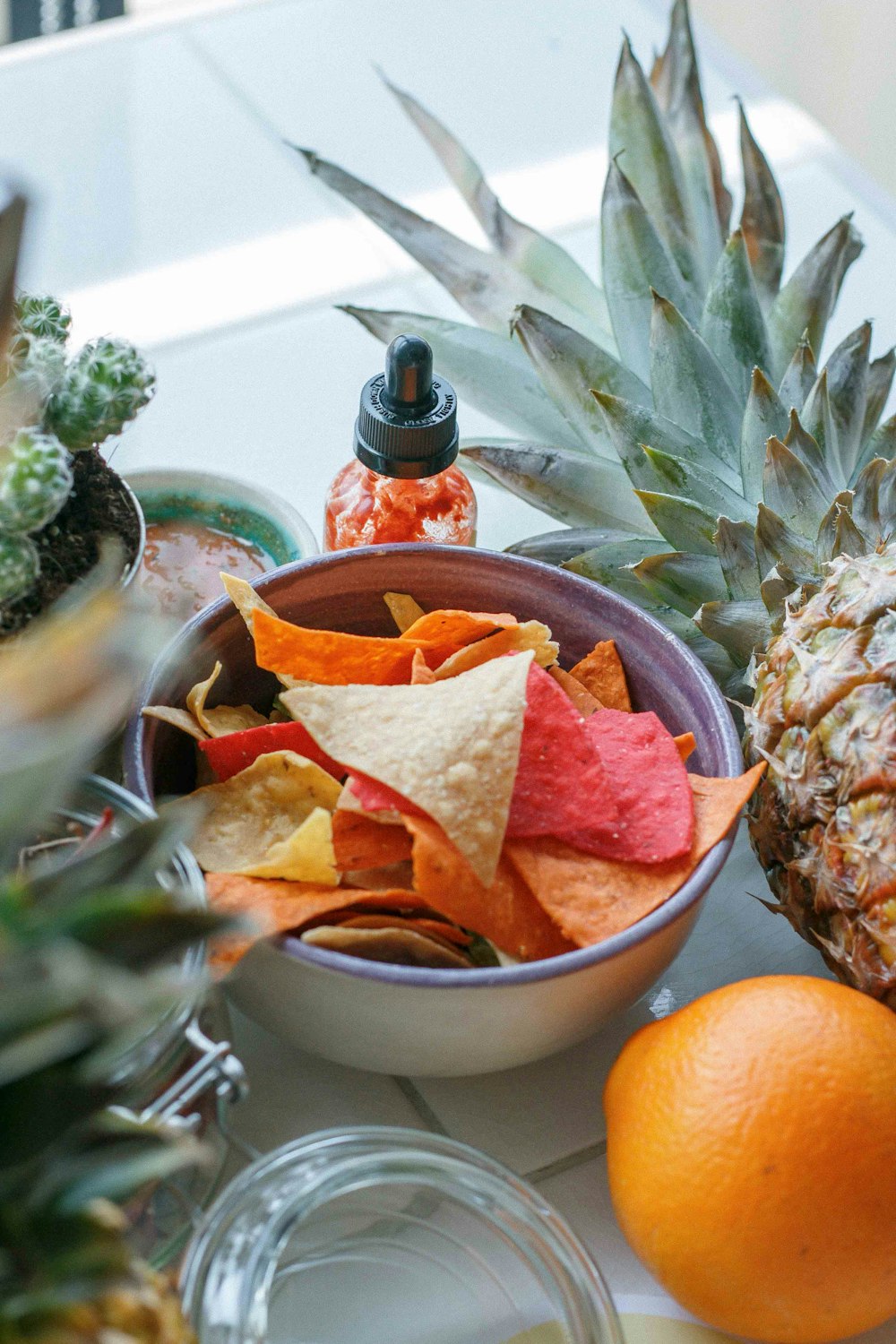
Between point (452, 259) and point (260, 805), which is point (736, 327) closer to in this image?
point (452, 259)

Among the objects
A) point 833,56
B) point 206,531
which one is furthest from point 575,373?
point 833,56

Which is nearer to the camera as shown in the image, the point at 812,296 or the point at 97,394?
the point at 97,394

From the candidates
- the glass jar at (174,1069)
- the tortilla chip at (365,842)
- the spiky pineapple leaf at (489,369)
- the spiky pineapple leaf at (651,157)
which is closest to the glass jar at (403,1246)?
the glass jar at (174,1069)

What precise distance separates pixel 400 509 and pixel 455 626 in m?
0.17

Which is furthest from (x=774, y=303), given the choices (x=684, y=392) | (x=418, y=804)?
(x=418, y=804)

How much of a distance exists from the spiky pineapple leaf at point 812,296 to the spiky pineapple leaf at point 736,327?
0.08 ft

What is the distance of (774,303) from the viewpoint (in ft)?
3.27

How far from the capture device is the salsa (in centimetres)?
92

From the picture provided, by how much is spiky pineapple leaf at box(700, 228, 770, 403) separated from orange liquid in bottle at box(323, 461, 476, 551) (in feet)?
0.67

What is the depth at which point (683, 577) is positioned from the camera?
2.81 ft

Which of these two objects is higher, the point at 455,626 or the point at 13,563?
the point at 13,563

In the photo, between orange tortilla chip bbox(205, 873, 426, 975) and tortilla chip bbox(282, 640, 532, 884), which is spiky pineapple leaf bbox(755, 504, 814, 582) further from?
orange tortilla chip bbox(205, 873, 426, 975)

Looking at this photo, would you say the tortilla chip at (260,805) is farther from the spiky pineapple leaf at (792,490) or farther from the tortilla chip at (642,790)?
the spiky pineapple leaf at (792,490)

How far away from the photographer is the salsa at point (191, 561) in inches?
36.0
